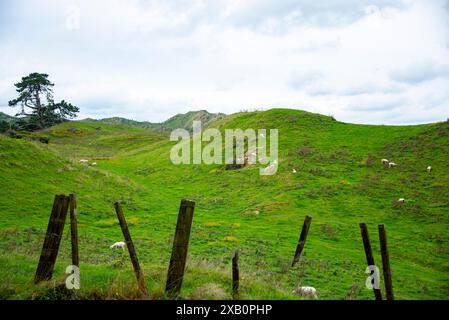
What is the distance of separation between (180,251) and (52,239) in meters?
3.50

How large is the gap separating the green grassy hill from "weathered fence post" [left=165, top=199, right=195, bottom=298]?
368mm

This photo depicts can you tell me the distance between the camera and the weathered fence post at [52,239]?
8852 mm

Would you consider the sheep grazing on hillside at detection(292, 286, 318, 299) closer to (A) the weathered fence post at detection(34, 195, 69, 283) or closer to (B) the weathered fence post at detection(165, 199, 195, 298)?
(B) the weathered fence post at detection(165, 199, 195, 298)

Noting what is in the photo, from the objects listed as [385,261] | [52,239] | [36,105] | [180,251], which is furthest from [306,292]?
[36,105]

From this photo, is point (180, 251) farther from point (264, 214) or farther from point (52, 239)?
point (264, 214)

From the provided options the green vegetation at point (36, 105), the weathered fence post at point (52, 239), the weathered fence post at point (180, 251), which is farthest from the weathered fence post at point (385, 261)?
the green vegetation at point (36, 105)

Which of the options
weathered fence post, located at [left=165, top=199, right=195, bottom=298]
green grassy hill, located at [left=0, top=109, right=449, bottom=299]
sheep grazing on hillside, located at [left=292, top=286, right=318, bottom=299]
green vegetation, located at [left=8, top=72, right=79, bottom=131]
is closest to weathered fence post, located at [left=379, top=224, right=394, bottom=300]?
green grassy hill, located at [left=0, top=109, right=449, bottom=299]

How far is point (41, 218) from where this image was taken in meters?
25.3

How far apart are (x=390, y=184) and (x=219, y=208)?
17.8 m

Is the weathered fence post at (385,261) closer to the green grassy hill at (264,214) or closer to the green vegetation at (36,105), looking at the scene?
the green grassy hill at (264,214)

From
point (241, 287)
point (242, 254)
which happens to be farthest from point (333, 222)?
point (241, 287)

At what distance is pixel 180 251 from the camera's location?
8.23 meters

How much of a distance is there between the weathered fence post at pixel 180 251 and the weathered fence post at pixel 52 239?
3156mm
